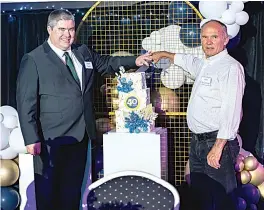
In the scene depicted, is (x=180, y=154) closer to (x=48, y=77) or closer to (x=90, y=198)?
(x=48, y=77)

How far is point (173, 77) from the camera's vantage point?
497 centimetres

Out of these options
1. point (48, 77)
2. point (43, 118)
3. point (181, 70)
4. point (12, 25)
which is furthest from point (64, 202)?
point (12, 25)

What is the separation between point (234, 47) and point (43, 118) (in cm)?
175

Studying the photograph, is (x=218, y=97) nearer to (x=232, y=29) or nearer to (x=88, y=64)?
(x=232, y=29)

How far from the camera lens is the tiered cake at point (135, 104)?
469 centimetres

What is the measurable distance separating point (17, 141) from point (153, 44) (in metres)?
1.33

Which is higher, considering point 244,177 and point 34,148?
point 34,148

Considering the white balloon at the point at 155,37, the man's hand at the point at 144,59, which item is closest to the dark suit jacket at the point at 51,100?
the man's hand at the point at 144,59

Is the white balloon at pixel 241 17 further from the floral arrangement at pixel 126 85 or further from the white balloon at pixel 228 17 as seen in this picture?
the floral arrangement at pixel 126 85

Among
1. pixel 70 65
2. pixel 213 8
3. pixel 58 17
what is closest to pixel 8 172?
pixel 70 65

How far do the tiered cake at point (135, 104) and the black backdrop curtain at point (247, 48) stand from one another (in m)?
1.02

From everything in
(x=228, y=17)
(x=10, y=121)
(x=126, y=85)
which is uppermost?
(x=228, y=17)

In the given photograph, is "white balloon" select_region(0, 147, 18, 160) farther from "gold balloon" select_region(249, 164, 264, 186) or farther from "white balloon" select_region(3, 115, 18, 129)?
"gold balloon" select_region(249, 164, 264, 186)

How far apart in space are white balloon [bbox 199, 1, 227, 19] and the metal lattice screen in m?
0.18
